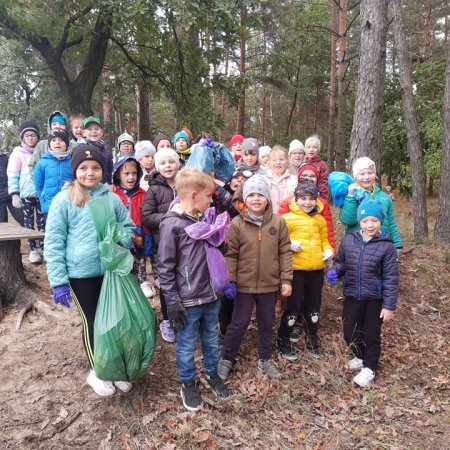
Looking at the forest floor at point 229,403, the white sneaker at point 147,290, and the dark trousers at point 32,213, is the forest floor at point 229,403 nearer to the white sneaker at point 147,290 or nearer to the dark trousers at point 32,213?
the white sneaker at point 147,290

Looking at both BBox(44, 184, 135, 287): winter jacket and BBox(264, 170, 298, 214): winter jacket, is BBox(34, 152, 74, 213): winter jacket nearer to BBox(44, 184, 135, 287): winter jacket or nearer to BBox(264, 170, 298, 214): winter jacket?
BBox(44, 184, 135, 287): winter jacket

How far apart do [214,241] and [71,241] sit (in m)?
1.11

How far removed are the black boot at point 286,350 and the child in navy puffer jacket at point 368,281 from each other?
1.86 feet

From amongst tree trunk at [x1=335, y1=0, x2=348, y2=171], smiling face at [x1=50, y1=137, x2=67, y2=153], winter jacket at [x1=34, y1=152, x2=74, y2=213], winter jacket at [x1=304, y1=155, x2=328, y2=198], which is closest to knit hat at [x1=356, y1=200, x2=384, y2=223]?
winter jacket at [x1=304, y1=155, x2=328, y2=198]

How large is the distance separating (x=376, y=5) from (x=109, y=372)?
642 centimetres

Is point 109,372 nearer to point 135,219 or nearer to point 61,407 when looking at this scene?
point 61,407

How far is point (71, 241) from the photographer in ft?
9.77

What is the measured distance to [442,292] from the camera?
600 cm

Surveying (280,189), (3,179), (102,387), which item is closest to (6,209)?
(3,179)

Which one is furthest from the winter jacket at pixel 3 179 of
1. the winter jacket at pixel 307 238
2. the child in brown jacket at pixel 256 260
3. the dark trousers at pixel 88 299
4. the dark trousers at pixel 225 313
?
the winter jacket at pixel 307 238

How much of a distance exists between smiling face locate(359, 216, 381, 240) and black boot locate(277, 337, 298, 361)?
1364 millimetres

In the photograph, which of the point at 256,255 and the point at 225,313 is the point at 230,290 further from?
the point at 225,313

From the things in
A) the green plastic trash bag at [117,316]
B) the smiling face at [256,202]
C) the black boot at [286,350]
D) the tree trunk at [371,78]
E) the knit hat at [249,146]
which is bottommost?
the black boot at [286,350]

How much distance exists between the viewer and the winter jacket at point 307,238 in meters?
3.82
